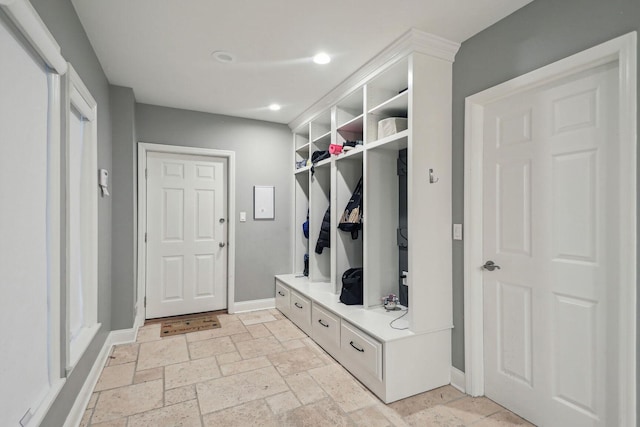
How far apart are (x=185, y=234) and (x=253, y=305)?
1225 mm

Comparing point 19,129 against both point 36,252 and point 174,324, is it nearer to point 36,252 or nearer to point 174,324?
point 36,252

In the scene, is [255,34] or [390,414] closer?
[390,414]

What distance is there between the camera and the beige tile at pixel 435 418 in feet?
6.26

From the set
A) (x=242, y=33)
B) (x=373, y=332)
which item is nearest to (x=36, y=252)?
(x=242, y=33)

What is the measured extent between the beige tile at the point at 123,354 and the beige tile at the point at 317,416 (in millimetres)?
1607

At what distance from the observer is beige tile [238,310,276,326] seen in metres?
3.71

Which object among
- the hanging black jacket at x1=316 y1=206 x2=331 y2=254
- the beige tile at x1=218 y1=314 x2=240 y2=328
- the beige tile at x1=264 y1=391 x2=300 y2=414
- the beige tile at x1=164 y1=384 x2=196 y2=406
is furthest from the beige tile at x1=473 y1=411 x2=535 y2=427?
the beige tile at x1=218 y1=314 x2=240 y2=328

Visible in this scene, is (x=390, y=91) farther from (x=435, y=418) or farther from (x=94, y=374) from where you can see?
(x=94, y=374)

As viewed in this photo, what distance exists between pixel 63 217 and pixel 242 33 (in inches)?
62.3

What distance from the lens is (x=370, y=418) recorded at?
1.97 m

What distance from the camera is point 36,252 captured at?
55.6 inches

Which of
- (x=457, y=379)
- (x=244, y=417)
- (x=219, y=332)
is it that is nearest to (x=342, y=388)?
(x=244, y=417)

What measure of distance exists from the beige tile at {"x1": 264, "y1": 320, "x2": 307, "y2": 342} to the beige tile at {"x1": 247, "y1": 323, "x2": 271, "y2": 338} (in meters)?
0.05

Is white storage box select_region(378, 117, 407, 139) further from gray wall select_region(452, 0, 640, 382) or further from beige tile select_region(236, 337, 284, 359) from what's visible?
beige tile select_region(236, 337, 284, 359)
